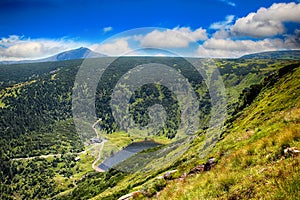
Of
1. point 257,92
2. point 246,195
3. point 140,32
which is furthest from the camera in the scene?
point 257,92

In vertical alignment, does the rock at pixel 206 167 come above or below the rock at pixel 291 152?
below

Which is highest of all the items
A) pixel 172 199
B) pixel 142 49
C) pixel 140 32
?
pixel 140 32

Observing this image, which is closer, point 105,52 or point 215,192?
point 215,192

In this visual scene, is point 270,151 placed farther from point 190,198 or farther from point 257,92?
point 257,92

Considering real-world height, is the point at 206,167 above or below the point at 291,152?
below

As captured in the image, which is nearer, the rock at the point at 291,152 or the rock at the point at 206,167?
the rock at the point at 291,152

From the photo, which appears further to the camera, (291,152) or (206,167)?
(206,167)

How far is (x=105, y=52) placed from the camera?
21.4 meters

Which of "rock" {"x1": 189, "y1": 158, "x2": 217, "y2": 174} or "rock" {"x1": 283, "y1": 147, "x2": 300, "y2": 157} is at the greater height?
"rock" {"x1": 283, "y1": 147, "x2": 300, "y2": 157}

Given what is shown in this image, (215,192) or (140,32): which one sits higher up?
(140,32)

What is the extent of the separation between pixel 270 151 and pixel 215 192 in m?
3.82

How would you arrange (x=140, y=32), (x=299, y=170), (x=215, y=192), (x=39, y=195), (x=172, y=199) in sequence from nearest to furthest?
1. (x=299, y=170)
2. (x=215, y=192)
3. (x=172, y=199)
4. (x=140, y=32)
5. (x=39, y=195)

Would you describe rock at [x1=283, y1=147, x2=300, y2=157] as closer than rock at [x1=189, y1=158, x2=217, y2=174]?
Yes

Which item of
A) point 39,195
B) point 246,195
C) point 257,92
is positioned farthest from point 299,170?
point 39,195
